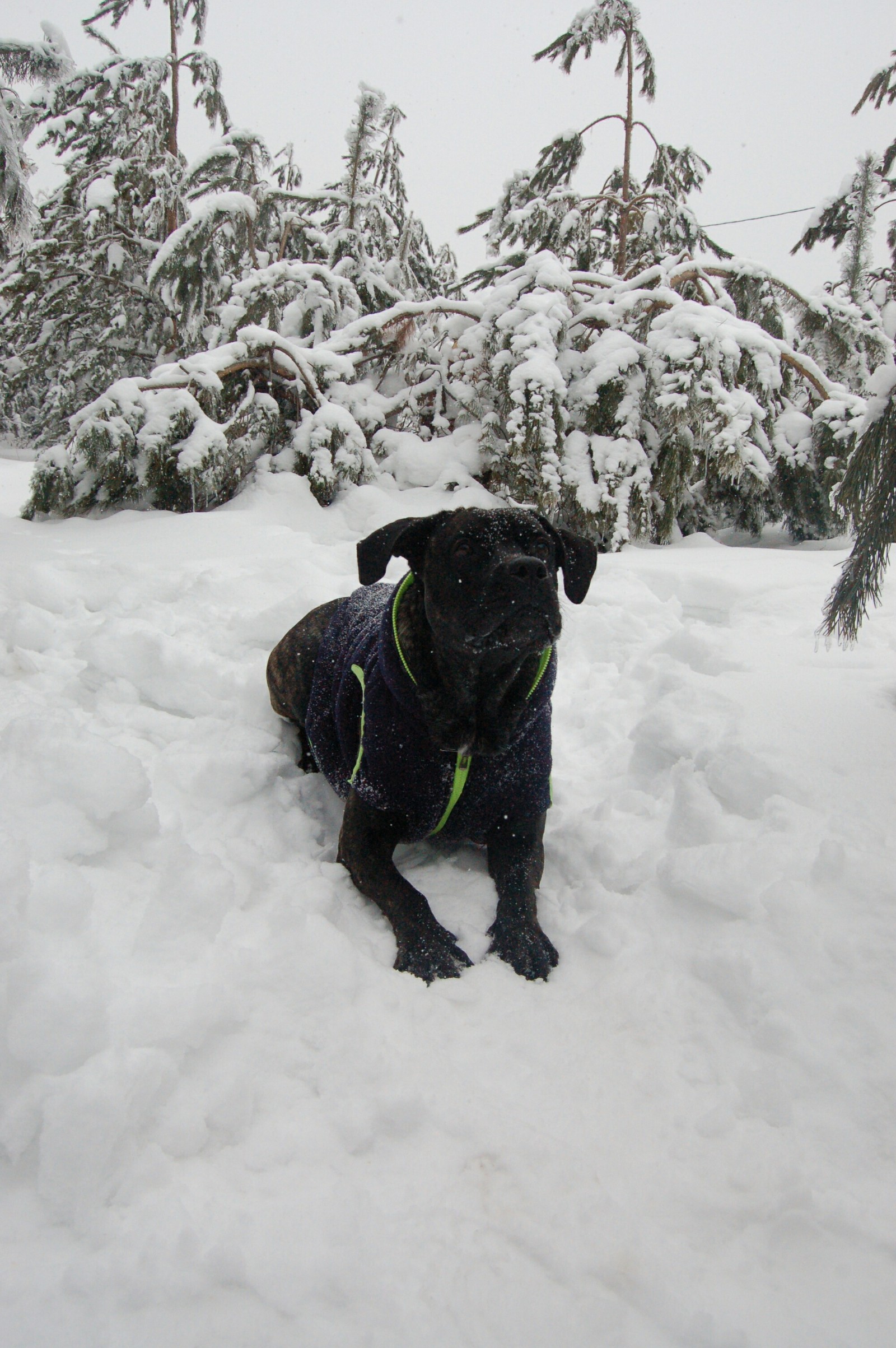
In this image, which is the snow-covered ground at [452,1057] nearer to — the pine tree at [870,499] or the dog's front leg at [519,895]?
the dog's front leg at [519,895]

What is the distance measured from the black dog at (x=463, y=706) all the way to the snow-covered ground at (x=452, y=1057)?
0.40 ft

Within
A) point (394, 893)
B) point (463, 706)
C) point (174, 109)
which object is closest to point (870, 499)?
point (463, 706)

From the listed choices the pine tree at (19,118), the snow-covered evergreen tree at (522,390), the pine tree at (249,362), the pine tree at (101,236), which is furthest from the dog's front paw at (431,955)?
the pine tree at (101,236)

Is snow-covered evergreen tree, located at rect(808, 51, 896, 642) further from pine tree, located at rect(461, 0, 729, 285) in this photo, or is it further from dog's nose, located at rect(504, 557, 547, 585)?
pine tree, located at rect(461, 0, 729, 285)

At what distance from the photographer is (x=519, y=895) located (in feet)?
6.59

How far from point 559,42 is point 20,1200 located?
1047 centimetres

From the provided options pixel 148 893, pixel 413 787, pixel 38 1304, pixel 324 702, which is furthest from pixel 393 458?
pixel 38 1304

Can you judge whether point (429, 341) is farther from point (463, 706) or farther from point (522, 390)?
point (463, 706)

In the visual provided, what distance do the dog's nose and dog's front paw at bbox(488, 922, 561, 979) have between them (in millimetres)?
933

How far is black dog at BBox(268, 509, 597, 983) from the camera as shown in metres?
1.94

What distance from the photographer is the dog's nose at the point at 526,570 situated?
1.91 metres

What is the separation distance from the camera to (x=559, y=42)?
25.7 ft

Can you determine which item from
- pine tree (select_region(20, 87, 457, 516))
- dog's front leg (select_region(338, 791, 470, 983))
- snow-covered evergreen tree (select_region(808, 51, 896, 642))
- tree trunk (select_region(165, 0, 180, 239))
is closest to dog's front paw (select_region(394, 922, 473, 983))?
dog's front leg (select_region(338, 791, 470, 983))

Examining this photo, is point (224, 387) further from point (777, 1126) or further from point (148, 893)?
point (777, 1126)
